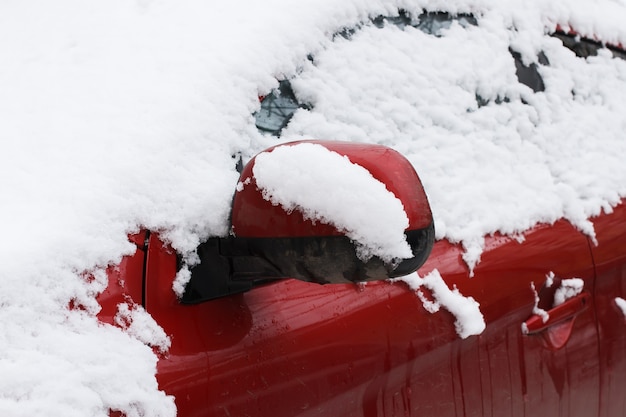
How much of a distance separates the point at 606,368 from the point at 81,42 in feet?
5.17

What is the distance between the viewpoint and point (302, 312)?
4.96 ft

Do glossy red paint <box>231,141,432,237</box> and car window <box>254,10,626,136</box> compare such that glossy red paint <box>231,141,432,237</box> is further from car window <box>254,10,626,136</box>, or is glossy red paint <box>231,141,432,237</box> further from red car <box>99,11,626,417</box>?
car window <box>254,10,626,136</box>

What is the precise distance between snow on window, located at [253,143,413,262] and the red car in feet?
0.05

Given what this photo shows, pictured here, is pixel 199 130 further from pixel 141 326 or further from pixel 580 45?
pixel 580 45

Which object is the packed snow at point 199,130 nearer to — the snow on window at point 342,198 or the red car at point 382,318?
the red car at point 382,318

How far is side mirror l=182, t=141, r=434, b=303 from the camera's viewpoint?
→ 123cm

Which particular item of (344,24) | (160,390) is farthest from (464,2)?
(160,390)

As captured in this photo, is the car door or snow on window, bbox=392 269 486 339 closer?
snow on window, bbox=392 269 486 339

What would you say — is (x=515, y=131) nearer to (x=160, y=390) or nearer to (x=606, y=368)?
(x=606, y=368)

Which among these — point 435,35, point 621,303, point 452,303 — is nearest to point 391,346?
point 452,303

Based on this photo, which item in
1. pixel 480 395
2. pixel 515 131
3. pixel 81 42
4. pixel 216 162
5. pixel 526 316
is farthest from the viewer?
pixel 515 131

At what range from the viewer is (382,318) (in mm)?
1638

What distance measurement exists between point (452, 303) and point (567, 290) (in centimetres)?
48

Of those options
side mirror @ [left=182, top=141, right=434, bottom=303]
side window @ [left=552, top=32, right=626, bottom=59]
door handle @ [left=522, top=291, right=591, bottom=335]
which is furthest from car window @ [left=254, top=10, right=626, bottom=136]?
door handle @ [left=522, top=291, right=591, bottom=335]
